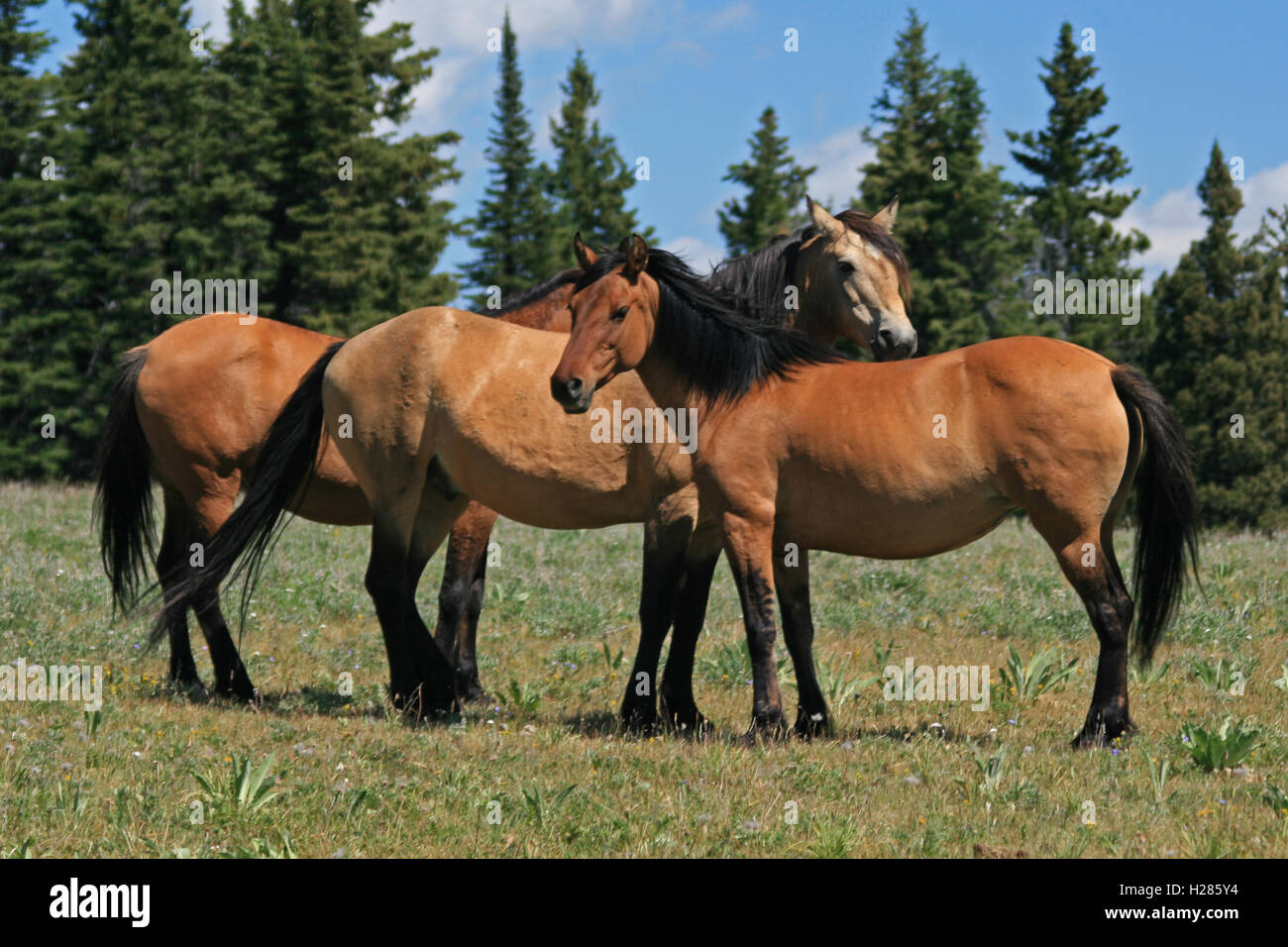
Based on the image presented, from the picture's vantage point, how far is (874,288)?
7887 mm

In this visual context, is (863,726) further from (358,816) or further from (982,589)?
(982,589)

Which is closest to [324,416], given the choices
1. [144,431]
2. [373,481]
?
[373,481]

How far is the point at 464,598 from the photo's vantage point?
826cm

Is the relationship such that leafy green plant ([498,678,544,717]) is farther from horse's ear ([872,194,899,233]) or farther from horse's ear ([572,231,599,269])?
horse's ear ([872,194,899,233])

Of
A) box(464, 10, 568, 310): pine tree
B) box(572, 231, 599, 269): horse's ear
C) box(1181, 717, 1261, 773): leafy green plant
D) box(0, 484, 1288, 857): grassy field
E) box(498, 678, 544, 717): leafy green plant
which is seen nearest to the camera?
box(0, 484, 1288, 857): grassy field

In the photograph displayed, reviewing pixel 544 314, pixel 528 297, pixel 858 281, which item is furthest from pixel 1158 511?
pixel 528 297

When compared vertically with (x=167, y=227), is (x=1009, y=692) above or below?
below

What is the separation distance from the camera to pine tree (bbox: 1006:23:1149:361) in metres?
41.8

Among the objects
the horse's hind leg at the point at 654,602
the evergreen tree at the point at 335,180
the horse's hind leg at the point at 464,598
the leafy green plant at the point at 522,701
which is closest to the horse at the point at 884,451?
the horse's hind leg at the point at 654,602

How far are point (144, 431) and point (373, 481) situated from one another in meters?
2.21

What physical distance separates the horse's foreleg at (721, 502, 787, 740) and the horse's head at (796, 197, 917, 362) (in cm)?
180

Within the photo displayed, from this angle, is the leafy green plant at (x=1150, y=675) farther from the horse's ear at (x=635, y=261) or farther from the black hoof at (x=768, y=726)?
the horse's ear at (x=635, y=261)

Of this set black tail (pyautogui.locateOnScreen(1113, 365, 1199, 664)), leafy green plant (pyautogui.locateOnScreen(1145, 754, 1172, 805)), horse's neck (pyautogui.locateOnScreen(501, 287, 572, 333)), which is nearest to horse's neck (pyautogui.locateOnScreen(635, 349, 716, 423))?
horse's neck (pyautogui.locateOnScreen(501, 287, 572, 333))

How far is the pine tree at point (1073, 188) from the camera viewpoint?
137 feet
